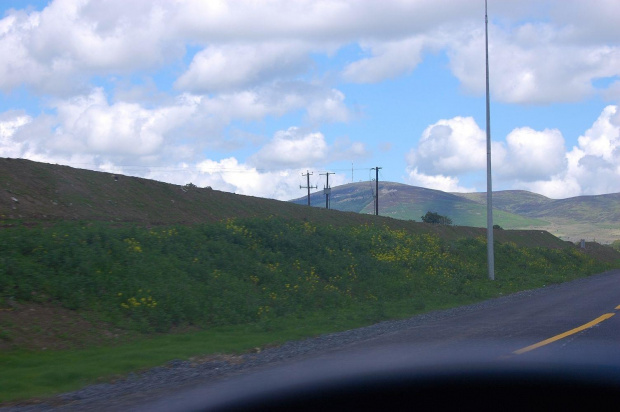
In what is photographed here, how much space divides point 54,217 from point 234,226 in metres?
6.32

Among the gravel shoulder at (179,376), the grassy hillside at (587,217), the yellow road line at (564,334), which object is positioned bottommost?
the gravel shoulder at (179,376)

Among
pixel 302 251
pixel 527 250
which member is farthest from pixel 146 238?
pixel 527 250

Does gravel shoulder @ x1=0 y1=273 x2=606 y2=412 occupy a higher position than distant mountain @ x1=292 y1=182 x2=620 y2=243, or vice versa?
distant mountain @ x1=292 y1=182 x2=620 y2=243

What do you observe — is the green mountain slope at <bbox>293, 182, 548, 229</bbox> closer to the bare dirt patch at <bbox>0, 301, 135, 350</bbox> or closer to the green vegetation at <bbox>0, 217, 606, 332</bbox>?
the green vegetation at <bbox>0, 217, 606, 332</bbox>

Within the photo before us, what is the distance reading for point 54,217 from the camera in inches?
A: 758

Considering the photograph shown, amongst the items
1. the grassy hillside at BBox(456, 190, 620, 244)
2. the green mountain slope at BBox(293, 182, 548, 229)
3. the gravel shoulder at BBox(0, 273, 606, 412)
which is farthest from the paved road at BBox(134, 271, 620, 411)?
the grassy hillside at BBox(456, 190, 620, 244)

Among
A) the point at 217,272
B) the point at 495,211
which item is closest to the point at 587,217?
the point at 495,211

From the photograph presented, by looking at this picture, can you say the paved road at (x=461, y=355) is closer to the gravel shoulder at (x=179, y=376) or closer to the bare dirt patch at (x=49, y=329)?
the gravel shoulder at (x=179, y=376)

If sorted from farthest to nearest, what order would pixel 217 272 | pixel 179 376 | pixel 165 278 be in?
pixel 217 272
pixel 165 278
pixel 179 376

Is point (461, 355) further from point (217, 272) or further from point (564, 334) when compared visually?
point (217, 272)

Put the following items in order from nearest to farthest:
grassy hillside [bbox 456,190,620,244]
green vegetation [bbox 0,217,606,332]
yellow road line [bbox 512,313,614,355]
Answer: yellow road line [bbox 512,313,614,355], green vegetation [bbox 0,217,606,332], grassy hillside [bbox 456,190,620,244]

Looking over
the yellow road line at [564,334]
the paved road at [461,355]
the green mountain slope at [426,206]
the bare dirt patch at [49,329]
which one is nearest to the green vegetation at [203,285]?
the bare dirt patch at [49,329]

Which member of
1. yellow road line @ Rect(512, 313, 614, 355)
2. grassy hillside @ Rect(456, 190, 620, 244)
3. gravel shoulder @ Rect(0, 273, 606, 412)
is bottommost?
gravel shoulder @ Rect(0, 273, 606, 412)

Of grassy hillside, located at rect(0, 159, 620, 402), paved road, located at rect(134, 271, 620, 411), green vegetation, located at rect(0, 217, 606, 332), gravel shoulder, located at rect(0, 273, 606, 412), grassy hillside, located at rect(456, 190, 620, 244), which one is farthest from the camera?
grassy hillside, located at rect(456, 190, 620, 244)
